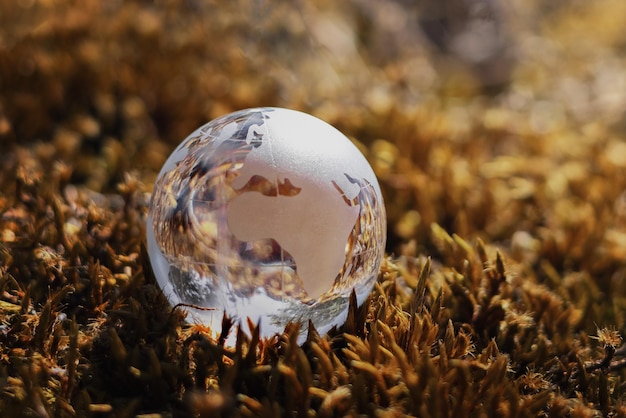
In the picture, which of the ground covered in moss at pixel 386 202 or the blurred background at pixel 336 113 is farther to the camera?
the blurred background at pixel 336 113

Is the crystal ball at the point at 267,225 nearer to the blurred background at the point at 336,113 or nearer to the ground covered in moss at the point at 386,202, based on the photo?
the ground covered in moss at the point at 386,202

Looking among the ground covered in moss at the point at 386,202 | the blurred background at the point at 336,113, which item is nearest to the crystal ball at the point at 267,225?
the ground covered in moss at the point at 386,202

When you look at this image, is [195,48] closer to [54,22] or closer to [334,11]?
[54,22]

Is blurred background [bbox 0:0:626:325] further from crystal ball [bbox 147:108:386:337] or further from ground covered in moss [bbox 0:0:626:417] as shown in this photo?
crystal ball [bbox 147:108:386:337]

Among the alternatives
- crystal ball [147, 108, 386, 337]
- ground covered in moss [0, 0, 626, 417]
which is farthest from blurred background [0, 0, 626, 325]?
crystal ball [147, 108, 386, 337]

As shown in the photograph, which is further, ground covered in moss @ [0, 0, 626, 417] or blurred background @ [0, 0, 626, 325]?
blurred background @ [0, 0, 626, 325]
